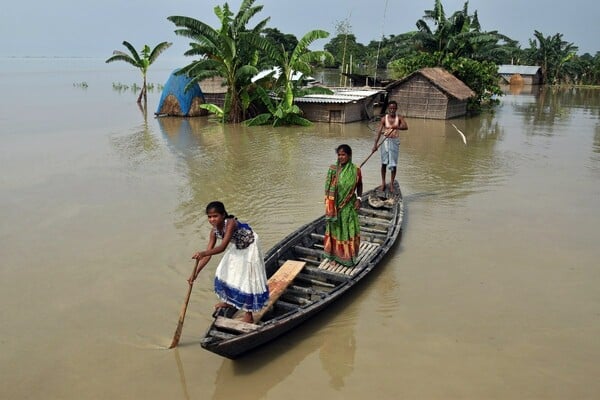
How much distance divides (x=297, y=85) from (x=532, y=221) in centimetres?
1170

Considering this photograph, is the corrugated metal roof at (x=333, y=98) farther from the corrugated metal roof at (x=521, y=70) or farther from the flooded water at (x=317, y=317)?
the corrugated metal roof at (x=521, y=70)

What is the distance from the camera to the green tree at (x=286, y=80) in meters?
15.7

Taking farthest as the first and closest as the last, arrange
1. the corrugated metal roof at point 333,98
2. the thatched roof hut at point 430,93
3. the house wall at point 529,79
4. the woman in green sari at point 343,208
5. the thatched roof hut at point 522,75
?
the house wall at point 529,79 → the thatched roof hut at point 522,75 → the thatched roof hut at point 430,93 → the corrugated metal roof at point 333,98 → the woman in green sari at point 343,208

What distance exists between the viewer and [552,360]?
4.31 meters

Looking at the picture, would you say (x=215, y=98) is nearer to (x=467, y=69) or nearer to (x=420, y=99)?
(x=420, y=99)

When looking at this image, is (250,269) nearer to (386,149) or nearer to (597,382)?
(597,382)

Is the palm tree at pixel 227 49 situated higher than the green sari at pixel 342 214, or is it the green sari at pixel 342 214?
the palm tree at pixel 227 49

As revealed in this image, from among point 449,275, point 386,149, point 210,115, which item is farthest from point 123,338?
point 210,115

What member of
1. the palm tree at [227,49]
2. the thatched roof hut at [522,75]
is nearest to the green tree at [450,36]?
the palm tree at [227,49]

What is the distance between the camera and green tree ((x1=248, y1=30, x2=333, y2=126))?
15.7 meters

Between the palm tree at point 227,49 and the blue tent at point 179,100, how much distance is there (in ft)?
7.42

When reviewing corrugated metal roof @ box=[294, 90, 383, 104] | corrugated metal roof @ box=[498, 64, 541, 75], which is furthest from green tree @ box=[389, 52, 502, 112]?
corrugated metal roof @ box=[498, 64, 541, 75]

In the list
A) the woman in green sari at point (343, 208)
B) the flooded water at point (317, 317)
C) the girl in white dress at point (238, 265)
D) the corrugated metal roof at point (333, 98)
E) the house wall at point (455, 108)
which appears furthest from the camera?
the house wall at point (455, 108)

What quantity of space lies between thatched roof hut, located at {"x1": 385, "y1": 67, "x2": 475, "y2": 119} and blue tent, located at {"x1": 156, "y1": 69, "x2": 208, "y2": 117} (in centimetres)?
772
